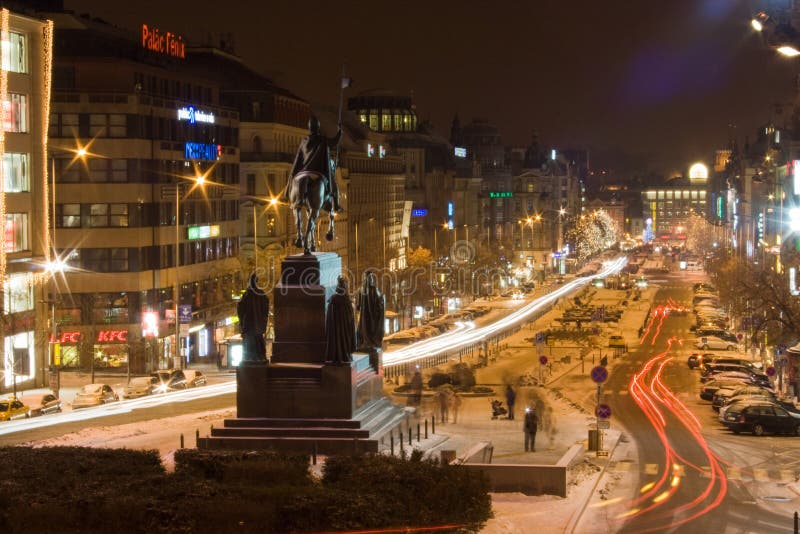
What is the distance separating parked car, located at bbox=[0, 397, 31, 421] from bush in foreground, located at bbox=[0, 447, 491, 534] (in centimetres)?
1995

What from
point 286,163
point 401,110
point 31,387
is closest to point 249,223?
point 286,163

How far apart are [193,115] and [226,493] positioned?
5656 centimetres

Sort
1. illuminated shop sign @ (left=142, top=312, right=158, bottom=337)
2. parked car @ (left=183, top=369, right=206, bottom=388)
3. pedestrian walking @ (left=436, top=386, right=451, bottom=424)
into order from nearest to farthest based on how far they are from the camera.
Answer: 1. pedestrian walking @ (left=436, top=386, right=451, bottom=424)
2. parked car @ (left=183, top=369, right=206, bottom=388)
3. illuminated shop sign @ (left=142, top=312, right=158, bottom=337)

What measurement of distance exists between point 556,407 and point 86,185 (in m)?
28.9

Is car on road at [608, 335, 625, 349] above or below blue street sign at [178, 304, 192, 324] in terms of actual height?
below

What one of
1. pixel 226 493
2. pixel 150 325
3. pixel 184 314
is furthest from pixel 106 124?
pixel 226 493

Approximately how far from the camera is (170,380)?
2227 inches

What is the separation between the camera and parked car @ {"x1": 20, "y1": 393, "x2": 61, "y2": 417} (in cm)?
4738

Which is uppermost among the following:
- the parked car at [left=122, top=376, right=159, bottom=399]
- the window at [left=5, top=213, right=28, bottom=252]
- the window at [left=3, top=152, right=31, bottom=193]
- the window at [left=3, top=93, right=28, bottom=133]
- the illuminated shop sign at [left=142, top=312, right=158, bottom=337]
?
the window at [left=3, top=93, right=28, bottom=133]

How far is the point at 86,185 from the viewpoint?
6825 centimetres

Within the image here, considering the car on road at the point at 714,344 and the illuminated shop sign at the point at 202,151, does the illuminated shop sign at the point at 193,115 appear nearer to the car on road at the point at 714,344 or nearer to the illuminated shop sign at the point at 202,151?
the illuminated shop sign at the point at 202,151

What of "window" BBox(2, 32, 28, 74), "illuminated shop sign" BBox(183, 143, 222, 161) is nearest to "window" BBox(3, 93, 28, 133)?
"window" BBox(2, 32, 28, 74)

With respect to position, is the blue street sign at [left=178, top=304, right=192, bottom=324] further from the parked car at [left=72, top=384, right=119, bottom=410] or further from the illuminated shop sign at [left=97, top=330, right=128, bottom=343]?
the parked car at [left=72, top=384, right=119, bottom=410]

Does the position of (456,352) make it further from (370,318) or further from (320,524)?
(320,524)
